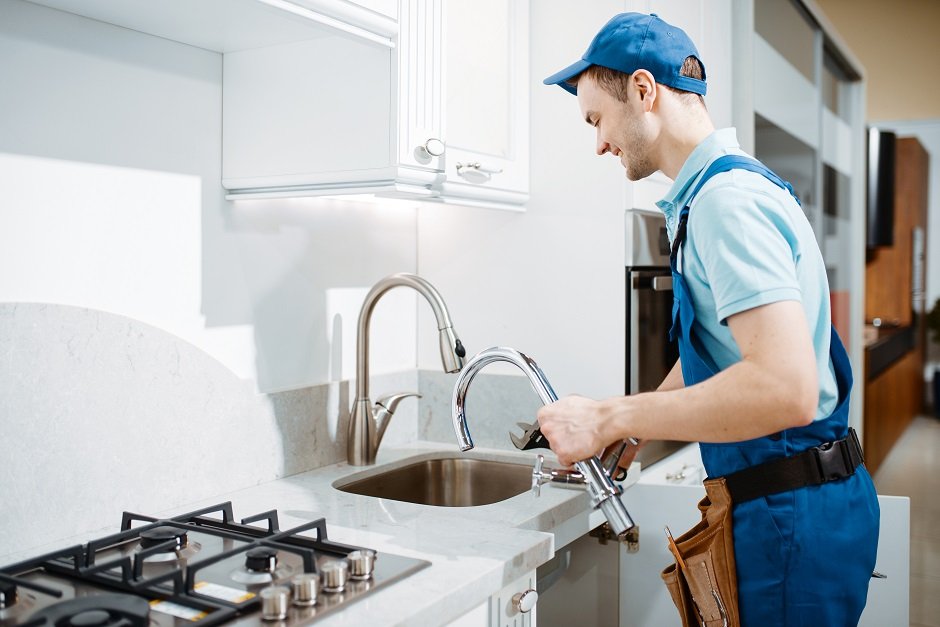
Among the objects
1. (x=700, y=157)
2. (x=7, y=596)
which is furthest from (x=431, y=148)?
(x=7, y=596)

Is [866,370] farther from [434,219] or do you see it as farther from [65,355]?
[65,355]

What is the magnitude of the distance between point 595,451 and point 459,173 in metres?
0.71

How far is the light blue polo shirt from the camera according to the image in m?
1.06

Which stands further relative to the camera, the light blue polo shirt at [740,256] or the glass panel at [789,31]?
the glass panel at [789,31]

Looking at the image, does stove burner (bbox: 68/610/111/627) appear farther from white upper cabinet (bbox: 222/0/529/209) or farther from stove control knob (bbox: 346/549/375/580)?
white upper cabinet (bbox: 222/0/529/209)

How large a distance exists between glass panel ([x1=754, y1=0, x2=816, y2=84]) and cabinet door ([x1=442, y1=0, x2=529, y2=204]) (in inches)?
38.8

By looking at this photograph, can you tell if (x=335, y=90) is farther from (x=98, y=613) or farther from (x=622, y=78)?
(x=98, y=613)

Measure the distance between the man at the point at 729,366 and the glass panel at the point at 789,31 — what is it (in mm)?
1445

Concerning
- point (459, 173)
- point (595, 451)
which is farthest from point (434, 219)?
point (595, 451)

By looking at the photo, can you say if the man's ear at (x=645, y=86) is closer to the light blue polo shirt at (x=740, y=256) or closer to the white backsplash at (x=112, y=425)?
the light blue polo shirt at (x=740, y=256)

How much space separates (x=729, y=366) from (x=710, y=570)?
34cm

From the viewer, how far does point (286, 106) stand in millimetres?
1584

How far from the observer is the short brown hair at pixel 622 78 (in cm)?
129

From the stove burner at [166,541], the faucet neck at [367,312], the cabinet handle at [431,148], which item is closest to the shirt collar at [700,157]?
the cabinet handle at [431,148]
